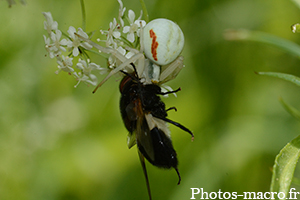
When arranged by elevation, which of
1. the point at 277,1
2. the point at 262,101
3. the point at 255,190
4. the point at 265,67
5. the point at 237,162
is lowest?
the point at 255,190

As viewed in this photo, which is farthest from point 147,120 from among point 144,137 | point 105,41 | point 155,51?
point 105,41

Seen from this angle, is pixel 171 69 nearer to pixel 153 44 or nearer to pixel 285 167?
pixel 153 44

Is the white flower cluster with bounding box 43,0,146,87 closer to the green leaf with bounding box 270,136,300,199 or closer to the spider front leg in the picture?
the spider front leg

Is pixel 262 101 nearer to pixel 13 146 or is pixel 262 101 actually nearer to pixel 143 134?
pixel 143 134

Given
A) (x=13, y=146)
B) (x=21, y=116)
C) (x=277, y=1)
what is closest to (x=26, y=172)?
(x=13, y=146)

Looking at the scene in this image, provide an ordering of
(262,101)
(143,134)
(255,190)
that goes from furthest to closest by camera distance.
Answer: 1. (262,101)
2. (255,190)
3. (143,134)

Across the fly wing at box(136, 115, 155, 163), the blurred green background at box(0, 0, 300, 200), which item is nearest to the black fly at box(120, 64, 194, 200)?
the fly wing at box(136, 115, 155, 163)

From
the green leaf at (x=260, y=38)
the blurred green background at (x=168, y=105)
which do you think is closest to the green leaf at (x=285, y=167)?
the green leaf at (x=260, y=38)
